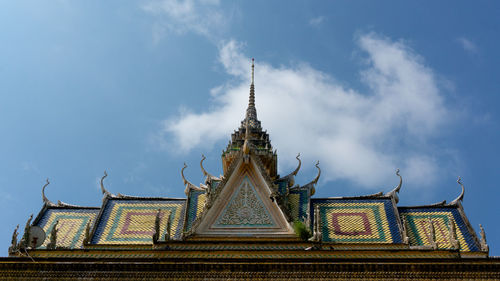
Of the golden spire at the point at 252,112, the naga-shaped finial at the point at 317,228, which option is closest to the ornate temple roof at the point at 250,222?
the naga-shaped finial at the point at 317,228

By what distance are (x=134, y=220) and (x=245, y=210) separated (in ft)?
12.8

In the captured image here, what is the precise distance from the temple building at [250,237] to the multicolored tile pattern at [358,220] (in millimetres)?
35

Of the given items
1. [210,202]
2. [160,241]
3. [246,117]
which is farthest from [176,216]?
[246,117]

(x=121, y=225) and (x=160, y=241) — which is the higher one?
(x=121, y=225)

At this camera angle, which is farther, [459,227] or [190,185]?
[190,185]

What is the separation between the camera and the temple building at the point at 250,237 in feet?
48.7

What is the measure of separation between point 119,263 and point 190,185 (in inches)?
318

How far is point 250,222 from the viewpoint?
20.1 meters

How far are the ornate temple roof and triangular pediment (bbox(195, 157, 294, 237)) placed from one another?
0.03m

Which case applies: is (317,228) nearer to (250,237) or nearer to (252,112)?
(250,237)

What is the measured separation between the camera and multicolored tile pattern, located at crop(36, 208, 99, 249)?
65.9 feet

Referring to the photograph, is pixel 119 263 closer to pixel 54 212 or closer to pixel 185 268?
pixel 185 268

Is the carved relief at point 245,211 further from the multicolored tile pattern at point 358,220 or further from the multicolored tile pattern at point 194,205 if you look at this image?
the multicolored tile pattern at point 358,220

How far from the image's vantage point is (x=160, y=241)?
60.1 ft
